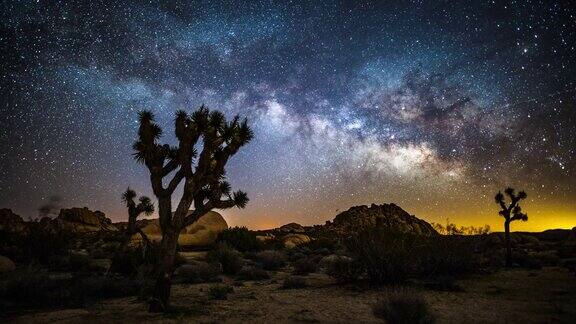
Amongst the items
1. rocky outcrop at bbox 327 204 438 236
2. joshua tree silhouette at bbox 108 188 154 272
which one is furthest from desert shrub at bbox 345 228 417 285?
rocky outcrop at bbox 327 204 438 236

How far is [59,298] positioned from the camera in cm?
889

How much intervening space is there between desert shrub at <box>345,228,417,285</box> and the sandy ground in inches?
34.9

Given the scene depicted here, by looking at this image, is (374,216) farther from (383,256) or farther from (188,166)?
(188,166)

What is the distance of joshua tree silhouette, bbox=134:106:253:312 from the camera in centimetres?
802

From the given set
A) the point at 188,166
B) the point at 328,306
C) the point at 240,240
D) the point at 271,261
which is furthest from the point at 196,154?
the point at 240,240

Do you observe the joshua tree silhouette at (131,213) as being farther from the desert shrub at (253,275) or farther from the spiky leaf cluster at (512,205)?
the spiky leaf cluster at (512,205)

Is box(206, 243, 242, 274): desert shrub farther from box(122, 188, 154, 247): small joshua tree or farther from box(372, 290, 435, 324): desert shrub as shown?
box(372, 290, 435, 324): desert shrub

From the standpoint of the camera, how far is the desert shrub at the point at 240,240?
78.8 ft

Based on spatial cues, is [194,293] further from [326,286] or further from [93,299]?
[326,286]

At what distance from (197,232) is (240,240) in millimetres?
3671

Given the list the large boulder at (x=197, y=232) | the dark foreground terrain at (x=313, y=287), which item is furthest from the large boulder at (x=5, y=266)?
the large boulder at (x=197, y=232)

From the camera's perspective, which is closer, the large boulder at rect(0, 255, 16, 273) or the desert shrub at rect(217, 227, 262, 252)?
the large boulder at rect(0, 255, 16, 273)

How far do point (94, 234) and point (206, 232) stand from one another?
1363 cm

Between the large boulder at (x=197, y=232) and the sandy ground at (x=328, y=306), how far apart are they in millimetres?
13195
